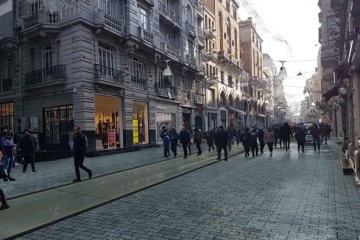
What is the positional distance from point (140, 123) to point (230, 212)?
1896 cm

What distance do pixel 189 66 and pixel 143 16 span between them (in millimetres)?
8196

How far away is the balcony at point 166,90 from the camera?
26281 millimetres

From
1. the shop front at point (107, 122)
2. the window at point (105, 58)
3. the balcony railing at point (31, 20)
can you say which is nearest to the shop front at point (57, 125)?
the shop front at point (107, 122)

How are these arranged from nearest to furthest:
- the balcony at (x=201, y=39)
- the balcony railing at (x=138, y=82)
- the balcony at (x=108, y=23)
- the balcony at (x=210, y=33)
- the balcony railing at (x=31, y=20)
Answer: the balcony at (x=108, y=23) → the balcony railing at (x=31, y=20) → the balcony railing at (x=138, y=82) → the balcony at (x=201, y=39) → the balcony at (x=210, y=33)

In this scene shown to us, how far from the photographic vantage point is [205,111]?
36562 millimetres

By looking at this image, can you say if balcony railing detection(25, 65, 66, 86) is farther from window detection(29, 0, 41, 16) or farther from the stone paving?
the stone paving

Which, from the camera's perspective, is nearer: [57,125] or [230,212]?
[230,212]

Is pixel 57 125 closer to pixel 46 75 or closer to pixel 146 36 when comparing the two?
pixel 46 75

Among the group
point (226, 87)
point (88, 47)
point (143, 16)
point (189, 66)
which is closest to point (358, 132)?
point (88, 47)

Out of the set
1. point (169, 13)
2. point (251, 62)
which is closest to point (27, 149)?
point (169, 13)

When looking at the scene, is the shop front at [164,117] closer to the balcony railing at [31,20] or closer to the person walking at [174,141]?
the person walking at [174,141]

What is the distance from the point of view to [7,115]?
2344 cm

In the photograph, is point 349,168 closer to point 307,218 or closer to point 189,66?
point 307,218

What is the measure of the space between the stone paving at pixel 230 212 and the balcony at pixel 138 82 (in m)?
14.5
